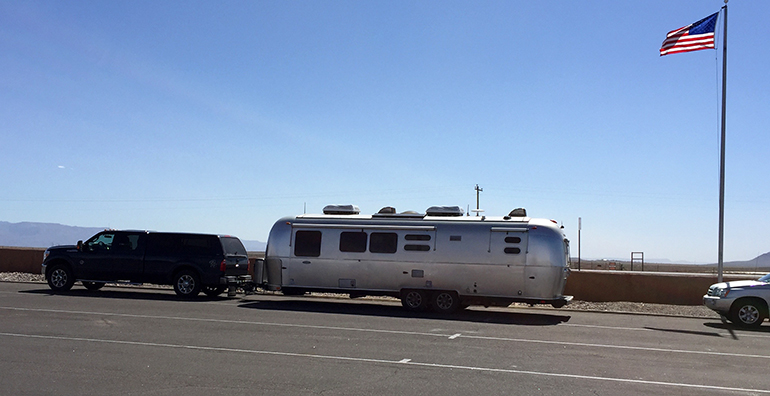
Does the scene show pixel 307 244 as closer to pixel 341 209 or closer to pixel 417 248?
pixel 341 209

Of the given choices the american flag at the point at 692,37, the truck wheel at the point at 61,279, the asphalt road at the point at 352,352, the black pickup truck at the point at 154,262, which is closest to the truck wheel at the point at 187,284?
the black pickup truck at the point at 154,262

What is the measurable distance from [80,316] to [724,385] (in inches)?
480

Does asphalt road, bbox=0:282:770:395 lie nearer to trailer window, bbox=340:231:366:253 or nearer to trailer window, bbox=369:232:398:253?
trailer window, bbox=369:232:398:253

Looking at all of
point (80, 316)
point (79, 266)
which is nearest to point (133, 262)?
point (79, 266)

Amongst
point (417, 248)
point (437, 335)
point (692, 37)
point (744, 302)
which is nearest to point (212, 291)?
point (417, 248)

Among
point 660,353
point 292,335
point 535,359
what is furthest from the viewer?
point 292,335

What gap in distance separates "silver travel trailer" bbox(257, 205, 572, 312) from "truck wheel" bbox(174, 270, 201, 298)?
2049mm

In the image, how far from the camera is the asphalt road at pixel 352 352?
8398mm

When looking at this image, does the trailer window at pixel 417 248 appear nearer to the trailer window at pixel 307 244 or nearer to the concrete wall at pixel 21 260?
the trailer window at pixel 307 244

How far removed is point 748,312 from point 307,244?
37.2 feet

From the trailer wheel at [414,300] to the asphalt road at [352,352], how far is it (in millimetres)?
748

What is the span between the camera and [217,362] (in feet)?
31.8

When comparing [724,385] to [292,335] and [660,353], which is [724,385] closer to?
[660,353]

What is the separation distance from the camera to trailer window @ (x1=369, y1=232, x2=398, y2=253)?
18.8 m
